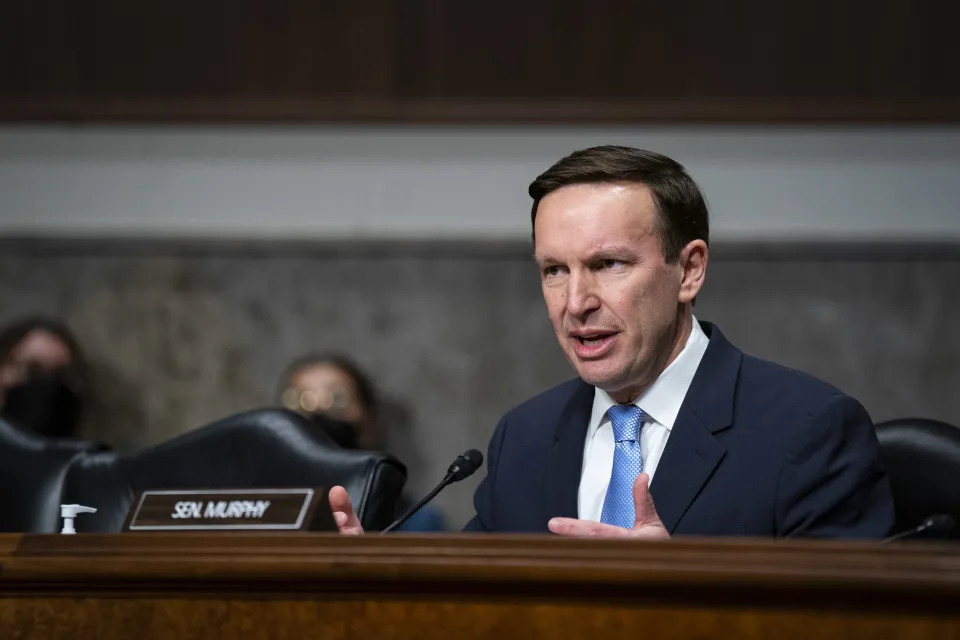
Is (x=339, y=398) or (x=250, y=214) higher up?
(x=250, y=214)

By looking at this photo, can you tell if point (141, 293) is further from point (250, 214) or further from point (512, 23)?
point (512, 23)

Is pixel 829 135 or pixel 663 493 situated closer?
pixel 663 493

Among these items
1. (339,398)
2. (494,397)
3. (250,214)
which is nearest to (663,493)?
(339,398)

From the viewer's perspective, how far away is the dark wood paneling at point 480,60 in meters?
4.42

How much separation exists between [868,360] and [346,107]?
1966 mm

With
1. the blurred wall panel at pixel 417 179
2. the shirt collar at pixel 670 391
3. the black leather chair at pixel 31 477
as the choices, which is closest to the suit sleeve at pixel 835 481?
the shirt collar at pixel 670 391

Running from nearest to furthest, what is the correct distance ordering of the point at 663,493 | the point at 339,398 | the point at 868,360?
1. the point at 663,493
2. the point at 339,398
3. the point at 868,360

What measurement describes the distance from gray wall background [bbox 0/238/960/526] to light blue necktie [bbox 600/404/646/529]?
2.17 metres

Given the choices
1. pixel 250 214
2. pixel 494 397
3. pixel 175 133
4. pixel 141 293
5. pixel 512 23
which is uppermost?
pixel 512 23

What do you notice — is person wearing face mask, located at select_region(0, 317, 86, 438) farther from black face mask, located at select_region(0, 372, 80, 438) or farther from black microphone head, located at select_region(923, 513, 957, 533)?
black microphone head, located at select_region(923, 513, 957, 533)

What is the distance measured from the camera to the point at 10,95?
456 cm

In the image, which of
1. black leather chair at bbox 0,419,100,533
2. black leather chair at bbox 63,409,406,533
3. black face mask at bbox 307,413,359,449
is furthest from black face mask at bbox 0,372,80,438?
black leather chair at bbox 63,409,406,533

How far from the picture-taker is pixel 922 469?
2113 mm

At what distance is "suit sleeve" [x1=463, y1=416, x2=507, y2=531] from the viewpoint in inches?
92.4
